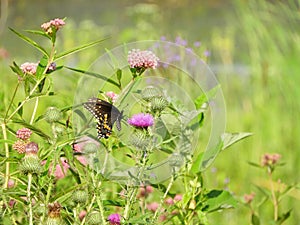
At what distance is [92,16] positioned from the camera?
906 centimetres

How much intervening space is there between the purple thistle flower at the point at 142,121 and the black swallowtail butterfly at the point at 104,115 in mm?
43

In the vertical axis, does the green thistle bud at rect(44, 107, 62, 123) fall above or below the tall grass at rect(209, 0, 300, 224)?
above

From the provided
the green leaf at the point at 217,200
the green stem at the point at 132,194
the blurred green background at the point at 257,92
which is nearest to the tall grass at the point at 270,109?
the blurred green background at the point at 257,92

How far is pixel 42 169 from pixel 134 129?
5.3 inches

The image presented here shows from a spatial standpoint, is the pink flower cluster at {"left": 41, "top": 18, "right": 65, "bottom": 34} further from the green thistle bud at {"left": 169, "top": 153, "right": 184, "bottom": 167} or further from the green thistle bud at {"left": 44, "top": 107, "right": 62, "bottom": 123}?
the green thistle bud at {"left": 169, "top": 153, "right": 184, "bottom": 167}

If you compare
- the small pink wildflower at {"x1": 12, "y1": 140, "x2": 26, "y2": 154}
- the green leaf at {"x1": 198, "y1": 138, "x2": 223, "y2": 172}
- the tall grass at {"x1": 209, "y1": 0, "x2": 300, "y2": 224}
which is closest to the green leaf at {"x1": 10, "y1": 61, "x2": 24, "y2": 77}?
the small pink wildflower at {"x1": 12, "y1": 140, "x2": 26, "y2": 154}

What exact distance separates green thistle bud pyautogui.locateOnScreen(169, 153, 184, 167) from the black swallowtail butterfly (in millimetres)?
104

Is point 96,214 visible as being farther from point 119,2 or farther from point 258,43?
point 119,2

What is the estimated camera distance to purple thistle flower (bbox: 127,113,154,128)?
0.91m

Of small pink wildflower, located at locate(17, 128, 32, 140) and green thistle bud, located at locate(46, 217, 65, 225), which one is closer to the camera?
green thistle bud, located at locate(46, 217, 65, 225)

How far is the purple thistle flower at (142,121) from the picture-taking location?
911 millimetres

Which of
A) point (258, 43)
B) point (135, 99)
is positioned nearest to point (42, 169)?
point (135, 99)

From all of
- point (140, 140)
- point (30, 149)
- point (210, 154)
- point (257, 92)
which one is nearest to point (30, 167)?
point (30, 149)

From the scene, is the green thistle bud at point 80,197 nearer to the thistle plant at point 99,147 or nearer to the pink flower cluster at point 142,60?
the thistle plant at point 99,147
